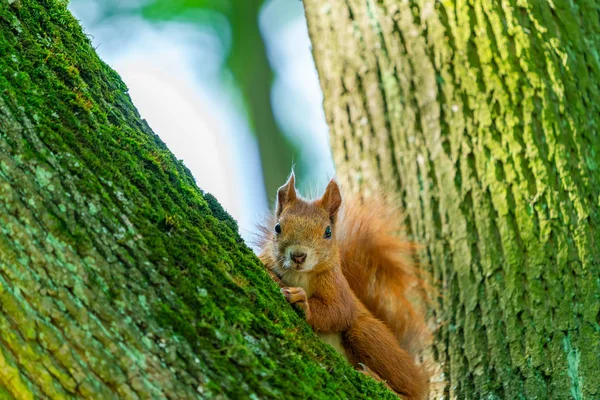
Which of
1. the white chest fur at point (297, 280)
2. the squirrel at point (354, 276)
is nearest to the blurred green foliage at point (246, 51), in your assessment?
the squirrel at point (354, 276)

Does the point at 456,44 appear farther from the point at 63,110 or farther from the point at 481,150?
the point at 63,110

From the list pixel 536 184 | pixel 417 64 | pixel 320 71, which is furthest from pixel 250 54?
pixel 536 184

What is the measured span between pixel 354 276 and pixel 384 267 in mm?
367

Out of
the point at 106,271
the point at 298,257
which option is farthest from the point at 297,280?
the point at 106,271

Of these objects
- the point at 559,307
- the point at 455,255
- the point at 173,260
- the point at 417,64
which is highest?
the point at 417,64

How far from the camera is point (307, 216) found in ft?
10.9

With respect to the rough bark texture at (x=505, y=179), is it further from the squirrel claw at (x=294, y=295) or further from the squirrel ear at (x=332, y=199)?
the squirrel claw at (x=294, y=295)

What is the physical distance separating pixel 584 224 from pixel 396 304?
103 cm

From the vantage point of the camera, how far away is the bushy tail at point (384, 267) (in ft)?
9.76

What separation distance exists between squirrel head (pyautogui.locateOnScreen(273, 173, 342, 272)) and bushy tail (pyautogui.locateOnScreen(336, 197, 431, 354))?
0.09 metres

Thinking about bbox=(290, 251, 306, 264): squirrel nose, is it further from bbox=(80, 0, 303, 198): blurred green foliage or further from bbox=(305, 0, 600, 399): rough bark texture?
bbox=(80, 0, 303, 198): blurred green foliage

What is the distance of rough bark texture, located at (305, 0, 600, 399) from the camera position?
257 cm

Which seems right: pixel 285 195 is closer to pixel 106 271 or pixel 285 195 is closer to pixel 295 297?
pixel 295 297

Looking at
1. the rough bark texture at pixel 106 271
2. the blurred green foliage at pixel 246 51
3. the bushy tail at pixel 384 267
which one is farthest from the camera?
the blurred green foliage at pixel 246 51
